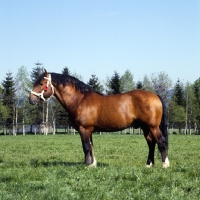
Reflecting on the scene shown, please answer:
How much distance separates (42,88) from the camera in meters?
11.2

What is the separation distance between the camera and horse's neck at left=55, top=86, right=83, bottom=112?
438 inches

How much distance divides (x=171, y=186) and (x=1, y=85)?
71.2 m

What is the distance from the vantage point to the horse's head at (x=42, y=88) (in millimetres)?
11164

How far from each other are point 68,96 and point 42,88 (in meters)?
0.83

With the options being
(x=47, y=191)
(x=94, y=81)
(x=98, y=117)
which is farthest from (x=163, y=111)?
(x=94, y=81)

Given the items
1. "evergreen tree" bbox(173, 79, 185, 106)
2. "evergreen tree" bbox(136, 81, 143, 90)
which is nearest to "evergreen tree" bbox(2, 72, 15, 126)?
"evergreen tree" bbox(136, 81, 143, 90)

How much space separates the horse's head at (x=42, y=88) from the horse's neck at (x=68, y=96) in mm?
245

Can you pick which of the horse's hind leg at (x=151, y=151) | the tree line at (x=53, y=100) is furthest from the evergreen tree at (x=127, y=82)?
the horse's hind leg at (x=151, y=151)

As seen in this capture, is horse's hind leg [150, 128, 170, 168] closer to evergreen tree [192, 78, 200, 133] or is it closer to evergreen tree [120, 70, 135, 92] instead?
evergreen tree [120, 70, 135, 92]

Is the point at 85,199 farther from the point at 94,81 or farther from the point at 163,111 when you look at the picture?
the point at 94,81

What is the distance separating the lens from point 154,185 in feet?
25.3

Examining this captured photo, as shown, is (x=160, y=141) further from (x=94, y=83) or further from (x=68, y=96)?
(x=94, y=83)

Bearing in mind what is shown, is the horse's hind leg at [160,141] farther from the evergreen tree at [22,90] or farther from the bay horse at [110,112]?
the evergreen tree at [22,90]

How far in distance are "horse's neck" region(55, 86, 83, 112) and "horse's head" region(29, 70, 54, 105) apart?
0.80ft
